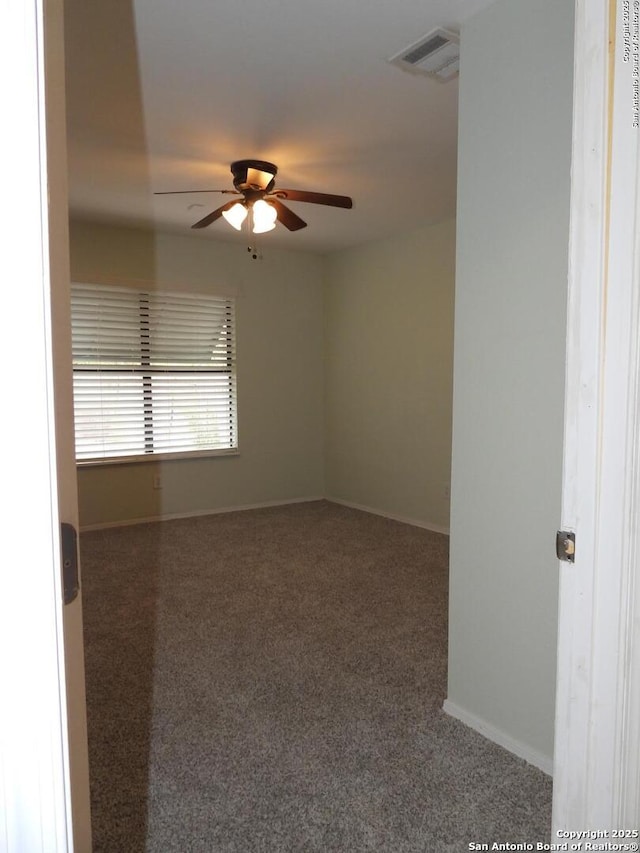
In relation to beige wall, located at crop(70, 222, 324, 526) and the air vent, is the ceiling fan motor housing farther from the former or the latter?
beige wall, located at crop(70, 222, 324, 526)

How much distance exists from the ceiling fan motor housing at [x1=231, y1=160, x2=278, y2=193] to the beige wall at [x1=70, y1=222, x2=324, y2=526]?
6.68ft

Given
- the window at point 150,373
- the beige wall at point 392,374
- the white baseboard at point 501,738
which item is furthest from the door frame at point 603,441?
the window at point 150,373

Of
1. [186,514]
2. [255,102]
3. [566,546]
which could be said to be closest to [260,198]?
[255,102]

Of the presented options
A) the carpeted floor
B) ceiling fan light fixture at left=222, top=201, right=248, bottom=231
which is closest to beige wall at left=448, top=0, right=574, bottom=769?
the carpeted floor

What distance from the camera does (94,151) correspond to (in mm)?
3209

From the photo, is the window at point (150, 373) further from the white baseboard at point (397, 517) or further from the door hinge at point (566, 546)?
the door hinge at point (566, 546)

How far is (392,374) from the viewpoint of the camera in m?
5.28

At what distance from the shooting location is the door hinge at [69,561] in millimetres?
658

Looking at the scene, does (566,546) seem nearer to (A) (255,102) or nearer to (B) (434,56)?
(B) (434,56)

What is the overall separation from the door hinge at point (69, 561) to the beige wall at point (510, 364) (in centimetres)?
152

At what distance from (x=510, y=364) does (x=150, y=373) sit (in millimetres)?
3784

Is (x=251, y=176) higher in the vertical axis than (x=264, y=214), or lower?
higher

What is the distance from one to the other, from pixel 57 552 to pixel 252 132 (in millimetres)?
2874

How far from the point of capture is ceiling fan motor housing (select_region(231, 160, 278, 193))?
3.12m
